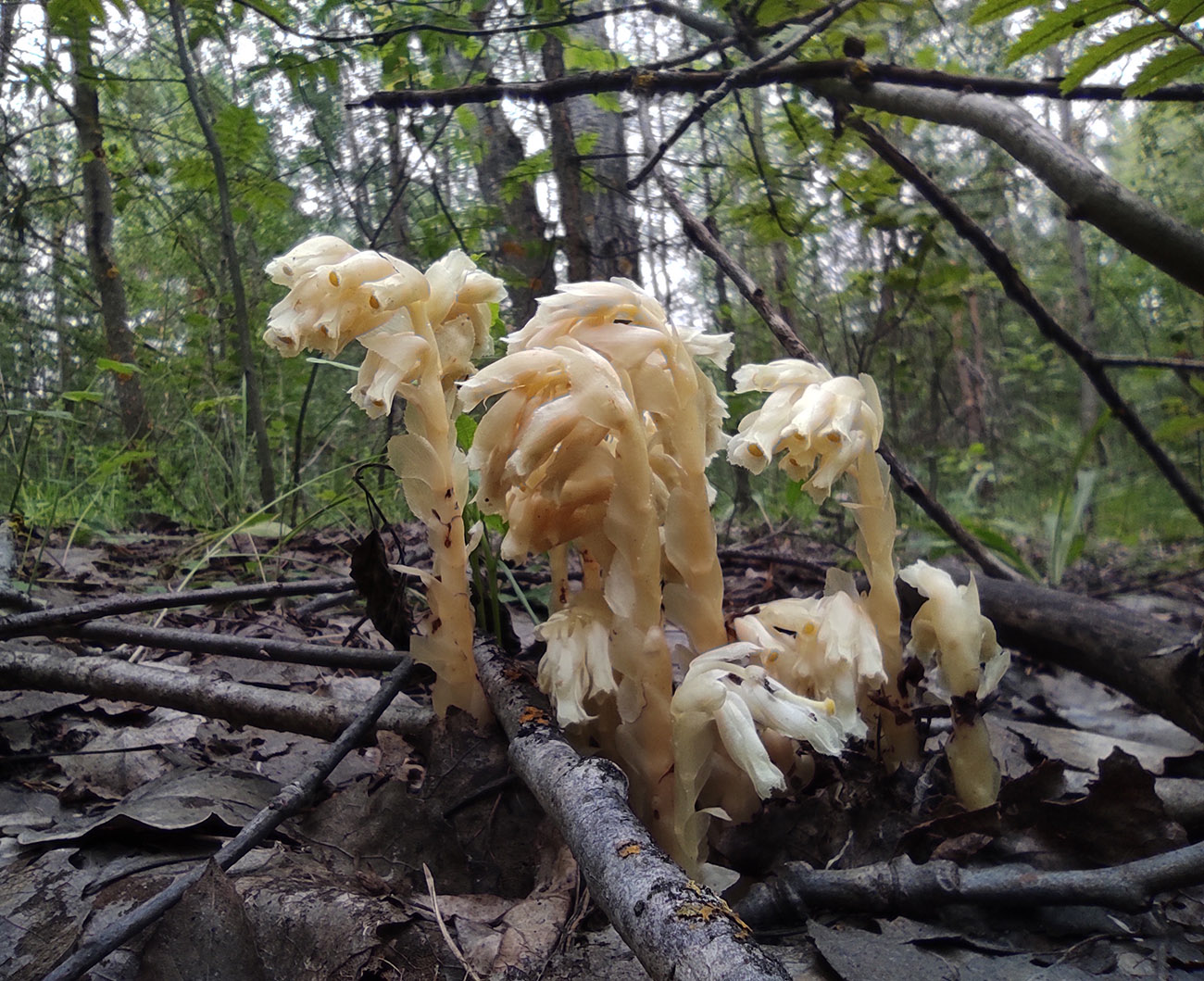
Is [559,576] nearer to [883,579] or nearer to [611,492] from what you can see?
[611,492]

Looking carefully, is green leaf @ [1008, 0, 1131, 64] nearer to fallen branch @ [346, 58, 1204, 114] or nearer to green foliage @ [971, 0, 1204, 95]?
green foliage @ [971, 0, 1204, 95]

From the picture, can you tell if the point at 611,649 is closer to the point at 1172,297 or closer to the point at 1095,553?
the point at 1095,553

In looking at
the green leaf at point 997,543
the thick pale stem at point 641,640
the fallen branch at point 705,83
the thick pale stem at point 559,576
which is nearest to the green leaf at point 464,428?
the thick pale stem at point 559,576

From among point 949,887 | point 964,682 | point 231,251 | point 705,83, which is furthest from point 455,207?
point 949,887

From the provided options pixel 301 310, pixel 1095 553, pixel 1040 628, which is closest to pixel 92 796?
pixel 301 310

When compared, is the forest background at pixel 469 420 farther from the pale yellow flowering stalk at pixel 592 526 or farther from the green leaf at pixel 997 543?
the pale yellow flowering stalk at pixel 592 526

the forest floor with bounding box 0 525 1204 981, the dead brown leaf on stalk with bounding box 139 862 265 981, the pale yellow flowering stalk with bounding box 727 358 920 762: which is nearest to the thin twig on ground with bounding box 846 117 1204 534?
the forest floor with bounding box 0 525 1204 981
